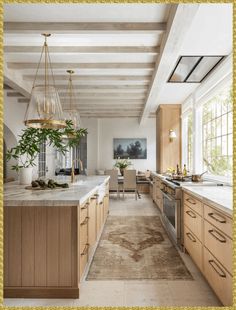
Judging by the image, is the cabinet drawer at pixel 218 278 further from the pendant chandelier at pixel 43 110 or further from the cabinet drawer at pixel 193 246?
the pendant chandelier at pixel 43 110

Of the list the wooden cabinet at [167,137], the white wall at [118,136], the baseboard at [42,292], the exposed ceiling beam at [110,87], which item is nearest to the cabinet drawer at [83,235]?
the baseboard at [42,292]

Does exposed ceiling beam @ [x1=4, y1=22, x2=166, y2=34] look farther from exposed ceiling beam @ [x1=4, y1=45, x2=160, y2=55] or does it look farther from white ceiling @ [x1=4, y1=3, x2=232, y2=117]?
exposed ceiling beam @ [x1=4, y1=45, x2=160, y2=55]

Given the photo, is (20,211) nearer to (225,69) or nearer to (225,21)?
(225,21)

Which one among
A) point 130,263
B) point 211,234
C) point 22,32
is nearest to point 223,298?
point 211,234

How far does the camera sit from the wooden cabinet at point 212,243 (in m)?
1.79

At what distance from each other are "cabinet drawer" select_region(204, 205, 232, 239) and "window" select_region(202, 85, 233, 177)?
1553mm

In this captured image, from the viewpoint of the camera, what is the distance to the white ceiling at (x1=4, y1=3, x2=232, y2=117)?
8.09 ft

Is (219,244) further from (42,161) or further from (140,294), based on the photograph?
(42,161)

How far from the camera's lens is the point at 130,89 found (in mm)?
5195

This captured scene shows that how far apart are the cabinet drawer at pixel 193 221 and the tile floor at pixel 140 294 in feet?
1.36

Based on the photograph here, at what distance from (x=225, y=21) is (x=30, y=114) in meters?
2.12

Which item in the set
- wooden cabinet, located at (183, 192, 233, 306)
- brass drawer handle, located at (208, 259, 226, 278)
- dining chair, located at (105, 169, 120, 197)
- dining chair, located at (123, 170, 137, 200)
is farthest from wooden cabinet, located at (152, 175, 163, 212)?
brass drawer handle, located at (208, 259, 226, 278)

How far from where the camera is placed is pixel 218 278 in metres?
1.95

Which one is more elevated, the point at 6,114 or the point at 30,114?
the point at 6,114
